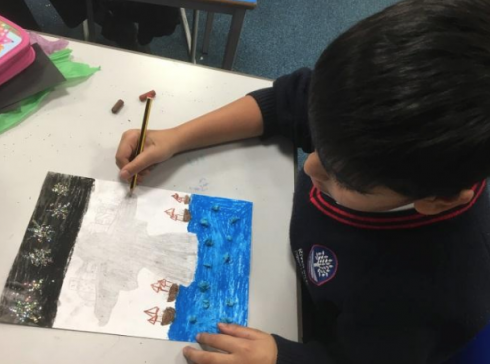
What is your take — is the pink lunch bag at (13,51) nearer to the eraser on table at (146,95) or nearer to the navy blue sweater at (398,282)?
the eraser on table at (146,95)

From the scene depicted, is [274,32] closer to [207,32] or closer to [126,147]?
[207,32]

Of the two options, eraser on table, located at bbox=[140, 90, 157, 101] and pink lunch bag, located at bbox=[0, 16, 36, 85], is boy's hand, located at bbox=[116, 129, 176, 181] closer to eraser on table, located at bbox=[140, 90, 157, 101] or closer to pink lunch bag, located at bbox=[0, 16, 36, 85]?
eraser on table, located at bbox=[140, 90, 157, 101]

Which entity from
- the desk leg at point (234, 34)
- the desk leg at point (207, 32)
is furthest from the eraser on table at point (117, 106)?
the desk leg at point (207, 32)

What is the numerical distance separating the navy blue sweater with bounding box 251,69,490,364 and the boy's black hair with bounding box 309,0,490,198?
0.40 feet

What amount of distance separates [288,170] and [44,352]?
1.48 ft

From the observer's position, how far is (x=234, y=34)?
3.95ft

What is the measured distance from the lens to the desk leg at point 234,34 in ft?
3.65

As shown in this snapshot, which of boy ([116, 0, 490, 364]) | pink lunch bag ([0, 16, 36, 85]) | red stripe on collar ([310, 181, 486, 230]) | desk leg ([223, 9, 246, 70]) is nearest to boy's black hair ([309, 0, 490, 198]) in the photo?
boy ([116, 0, 490, 364])

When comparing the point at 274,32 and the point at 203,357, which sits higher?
the point at 203,357

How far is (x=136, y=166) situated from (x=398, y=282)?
1.31 ft

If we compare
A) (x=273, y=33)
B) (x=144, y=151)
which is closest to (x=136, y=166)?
(x=144, y=151)

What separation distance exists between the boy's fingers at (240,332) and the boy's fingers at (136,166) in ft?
0.84

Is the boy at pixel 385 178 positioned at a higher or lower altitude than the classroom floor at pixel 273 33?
higher

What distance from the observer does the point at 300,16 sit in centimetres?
210
